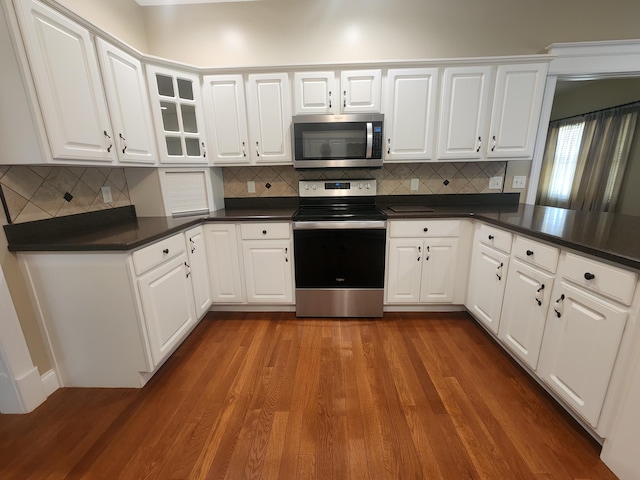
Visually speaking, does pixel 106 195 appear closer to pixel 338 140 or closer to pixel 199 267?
pixel 199 267

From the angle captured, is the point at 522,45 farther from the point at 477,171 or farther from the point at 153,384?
the point at 153,384

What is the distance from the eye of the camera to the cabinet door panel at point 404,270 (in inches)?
86.7

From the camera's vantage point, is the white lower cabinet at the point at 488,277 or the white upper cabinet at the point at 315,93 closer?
the white lower cabinet at the point at 488,277

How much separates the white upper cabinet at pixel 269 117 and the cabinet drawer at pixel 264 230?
23.7 inches

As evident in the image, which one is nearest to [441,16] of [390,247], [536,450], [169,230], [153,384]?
[390,247]

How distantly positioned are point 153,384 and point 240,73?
2424 millimetres

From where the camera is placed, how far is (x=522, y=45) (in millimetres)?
2277

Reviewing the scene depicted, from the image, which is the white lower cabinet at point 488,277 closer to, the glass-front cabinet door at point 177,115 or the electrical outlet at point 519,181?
the electrical outlet at point 519,181

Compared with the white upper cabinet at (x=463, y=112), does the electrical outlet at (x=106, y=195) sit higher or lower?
lower

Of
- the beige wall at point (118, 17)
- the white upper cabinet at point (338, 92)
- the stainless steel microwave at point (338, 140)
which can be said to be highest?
the beige wall at point (118, 17)

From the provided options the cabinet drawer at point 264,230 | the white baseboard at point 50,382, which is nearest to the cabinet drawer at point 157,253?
the cabinet drawer at point 264,230

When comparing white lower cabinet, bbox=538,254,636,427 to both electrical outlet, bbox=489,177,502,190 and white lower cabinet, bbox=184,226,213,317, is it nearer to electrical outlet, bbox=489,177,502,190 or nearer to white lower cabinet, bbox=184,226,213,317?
electrical outlet, bbox=489,177,502,190

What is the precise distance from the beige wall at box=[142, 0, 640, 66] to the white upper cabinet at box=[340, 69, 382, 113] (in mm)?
361

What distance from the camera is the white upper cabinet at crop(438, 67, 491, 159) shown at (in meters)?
2.12
